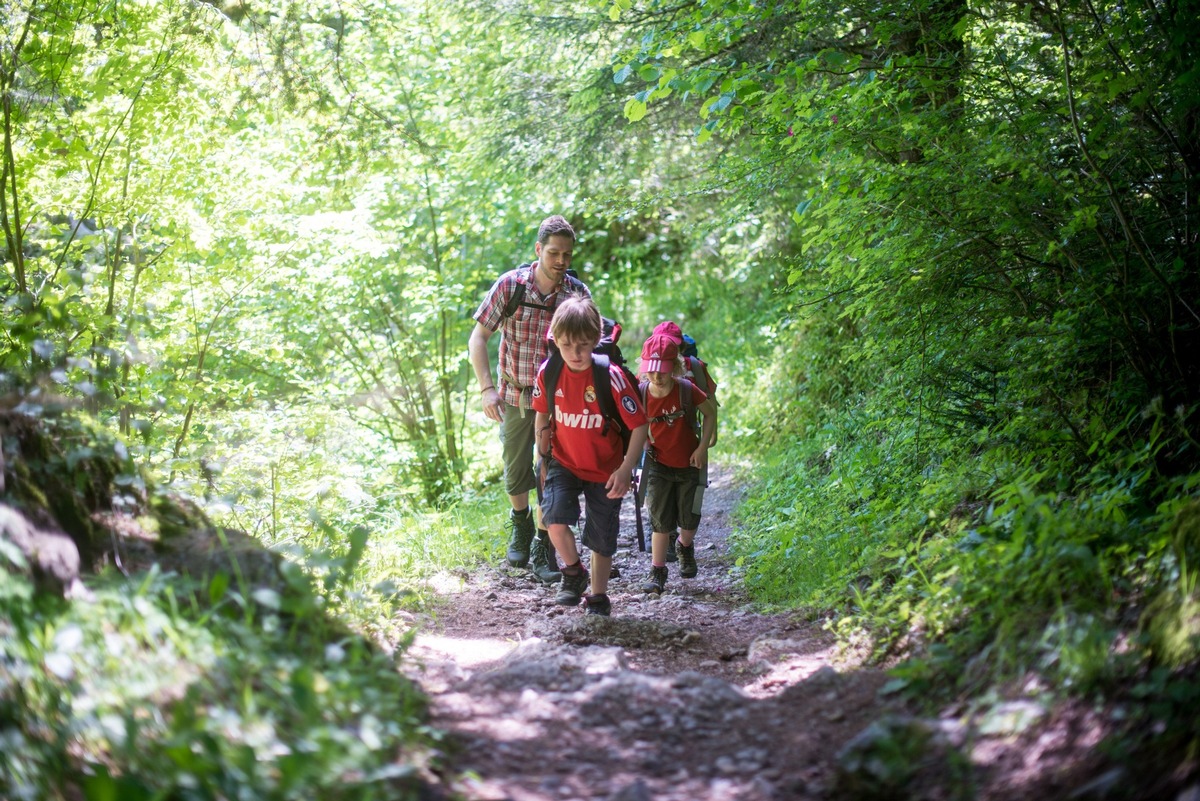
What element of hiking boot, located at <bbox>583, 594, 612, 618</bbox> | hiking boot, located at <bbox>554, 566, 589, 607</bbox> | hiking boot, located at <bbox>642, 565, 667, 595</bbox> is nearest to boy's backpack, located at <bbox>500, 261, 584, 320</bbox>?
hiking boot, located at <bbox>554, 566, 589, 607</bbox>

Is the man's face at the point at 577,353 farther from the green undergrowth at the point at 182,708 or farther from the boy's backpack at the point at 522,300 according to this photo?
the green undergrowth at the point at 182,708

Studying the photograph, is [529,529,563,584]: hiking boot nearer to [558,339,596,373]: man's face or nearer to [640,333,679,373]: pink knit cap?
[640,333,679,373]: pink knit cap

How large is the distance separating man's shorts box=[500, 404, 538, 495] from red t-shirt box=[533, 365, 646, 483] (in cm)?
127

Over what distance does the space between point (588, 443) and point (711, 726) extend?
2496 millimetres

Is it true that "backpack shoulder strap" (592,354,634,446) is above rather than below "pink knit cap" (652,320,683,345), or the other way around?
below

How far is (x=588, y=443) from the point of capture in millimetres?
5973

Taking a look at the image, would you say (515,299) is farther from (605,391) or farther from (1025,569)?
(1025,569)

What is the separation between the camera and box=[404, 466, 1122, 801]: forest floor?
297 cm

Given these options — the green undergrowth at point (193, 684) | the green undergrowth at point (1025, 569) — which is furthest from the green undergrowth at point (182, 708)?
the green undergrowth at point (1025, 569)

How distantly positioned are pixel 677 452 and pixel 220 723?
483cm

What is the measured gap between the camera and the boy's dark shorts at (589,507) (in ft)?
19.6

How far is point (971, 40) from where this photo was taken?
6871 mm

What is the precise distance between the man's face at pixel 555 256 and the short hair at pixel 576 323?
43.7 inches

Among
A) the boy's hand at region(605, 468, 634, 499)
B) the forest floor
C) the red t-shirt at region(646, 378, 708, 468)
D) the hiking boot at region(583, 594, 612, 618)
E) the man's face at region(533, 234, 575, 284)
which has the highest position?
the man's face at region(533, 234, 575, 284)
